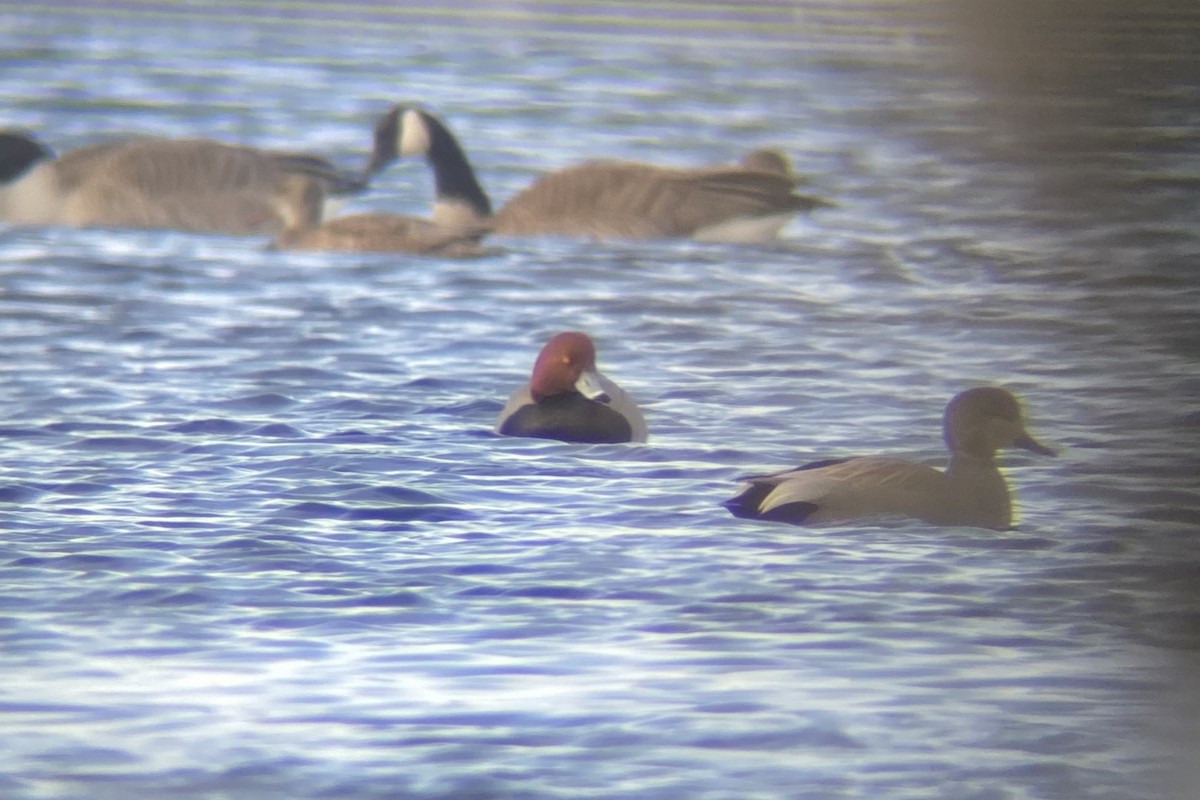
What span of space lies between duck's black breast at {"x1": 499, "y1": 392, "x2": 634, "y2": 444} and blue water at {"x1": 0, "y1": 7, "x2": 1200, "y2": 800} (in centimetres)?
3

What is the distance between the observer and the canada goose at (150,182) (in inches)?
97.6

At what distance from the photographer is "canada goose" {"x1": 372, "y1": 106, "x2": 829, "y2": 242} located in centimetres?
242

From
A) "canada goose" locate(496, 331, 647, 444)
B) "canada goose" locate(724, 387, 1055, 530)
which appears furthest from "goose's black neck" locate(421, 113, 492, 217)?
"canada goose" locate(724, 387, 1055, 530)

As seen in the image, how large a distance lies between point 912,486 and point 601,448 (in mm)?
428

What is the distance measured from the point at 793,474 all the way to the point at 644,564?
27 centimetres

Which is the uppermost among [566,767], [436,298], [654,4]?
[654,4]

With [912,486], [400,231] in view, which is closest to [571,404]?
[912,486]

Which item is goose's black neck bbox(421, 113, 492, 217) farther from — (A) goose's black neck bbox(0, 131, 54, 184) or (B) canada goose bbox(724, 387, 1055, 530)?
(B) canada goose bbox(724, 387, 1055, 530)

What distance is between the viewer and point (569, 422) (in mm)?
2307

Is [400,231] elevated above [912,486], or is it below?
above

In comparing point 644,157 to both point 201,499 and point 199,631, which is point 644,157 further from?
point 199,631

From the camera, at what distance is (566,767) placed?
1.45 m

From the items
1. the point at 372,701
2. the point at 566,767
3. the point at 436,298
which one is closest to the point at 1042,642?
the point at 566,767

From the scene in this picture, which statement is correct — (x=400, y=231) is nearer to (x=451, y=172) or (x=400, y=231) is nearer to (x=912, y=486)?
(x=451, y=172)
